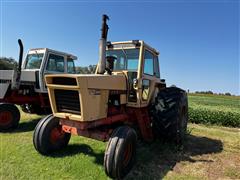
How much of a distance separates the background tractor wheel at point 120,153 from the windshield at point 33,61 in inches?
232

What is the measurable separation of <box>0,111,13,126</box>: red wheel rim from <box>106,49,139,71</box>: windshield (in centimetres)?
435

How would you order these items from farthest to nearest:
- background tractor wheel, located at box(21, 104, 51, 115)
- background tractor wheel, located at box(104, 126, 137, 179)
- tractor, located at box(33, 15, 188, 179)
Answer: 1. background tractor wheel, located at box(21, 104, 51, 115)
2. tractor, located at box(33, 15, 188, 179)
3. background tractor wheel, located at box(104, 126, 137, 179)

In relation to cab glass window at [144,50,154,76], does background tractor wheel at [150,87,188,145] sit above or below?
below

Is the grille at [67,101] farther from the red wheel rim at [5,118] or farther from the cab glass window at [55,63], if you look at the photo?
the cab glass window at [55,63]

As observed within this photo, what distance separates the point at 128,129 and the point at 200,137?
14.8ft

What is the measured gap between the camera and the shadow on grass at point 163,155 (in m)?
4.77

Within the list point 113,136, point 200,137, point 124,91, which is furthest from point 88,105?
point 200,137

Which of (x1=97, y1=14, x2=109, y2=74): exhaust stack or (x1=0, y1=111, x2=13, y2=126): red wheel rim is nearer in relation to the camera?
(x1=97, y1=14, x2=109, y2=74): exhaust stack

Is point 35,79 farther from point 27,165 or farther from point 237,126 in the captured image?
point 237,126

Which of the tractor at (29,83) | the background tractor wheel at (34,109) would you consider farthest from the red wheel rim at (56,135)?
the background tractor wheel at (34,109)

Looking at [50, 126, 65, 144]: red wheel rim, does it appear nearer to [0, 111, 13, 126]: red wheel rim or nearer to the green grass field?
the green grass field

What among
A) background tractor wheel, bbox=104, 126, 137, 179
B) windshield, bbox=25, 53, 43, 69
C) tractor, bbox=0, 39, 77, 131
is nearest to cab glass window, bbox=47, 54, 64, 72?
tractor, bbox=0, 39, 77, 131

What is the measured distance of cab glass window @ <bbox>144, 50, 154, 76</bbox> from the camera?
5.83 meters

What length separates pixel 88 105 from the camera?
4.29 m
